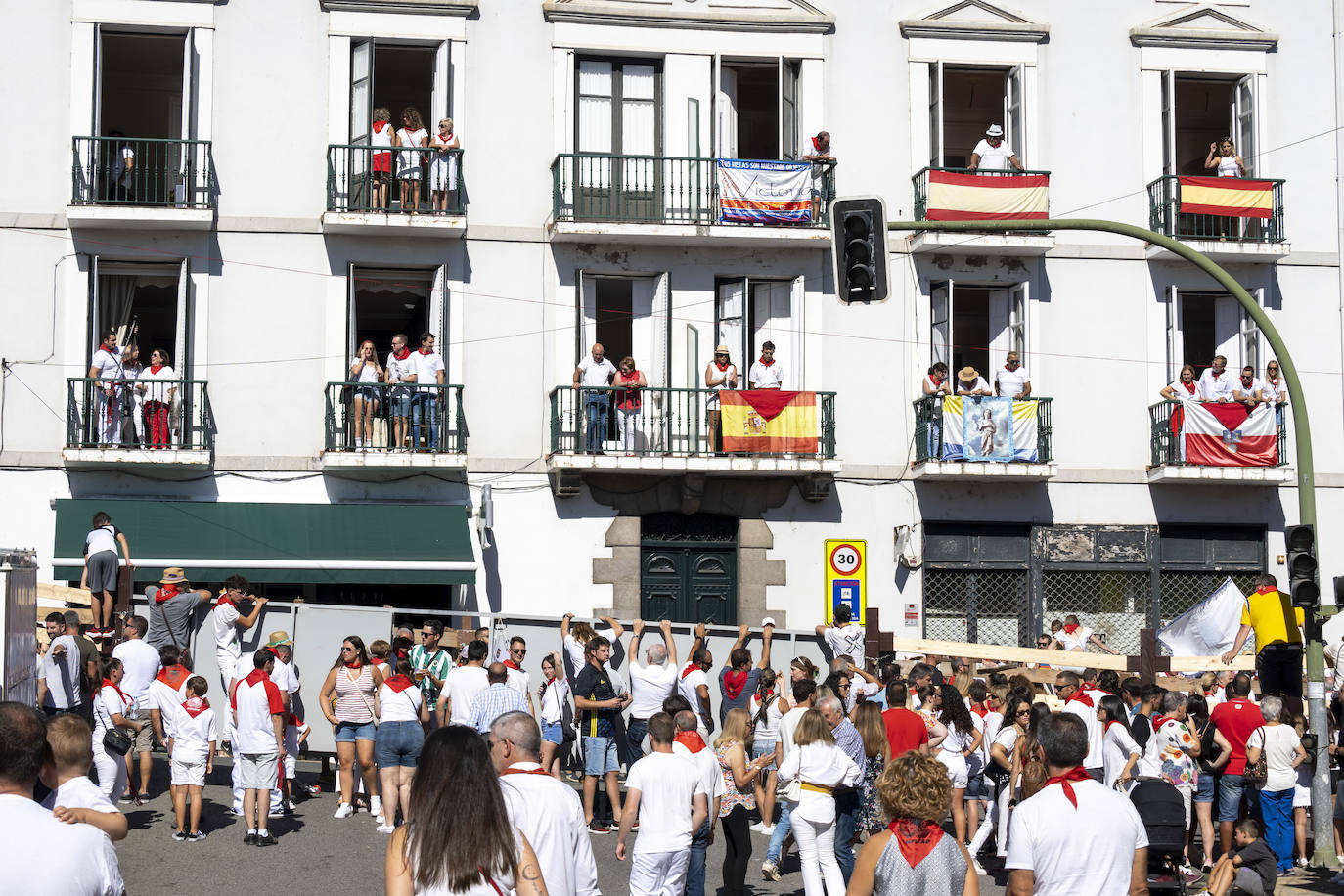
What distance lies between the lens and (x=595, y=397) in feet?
76.6

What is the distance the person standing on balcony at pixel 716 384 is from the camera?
2356cm

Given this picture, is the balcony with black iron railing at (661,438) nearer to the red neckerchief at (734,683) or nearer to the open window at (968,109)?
the open window at (968,109)

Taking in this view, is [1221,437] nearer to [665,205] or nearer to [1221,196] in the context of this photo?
[1221,196]

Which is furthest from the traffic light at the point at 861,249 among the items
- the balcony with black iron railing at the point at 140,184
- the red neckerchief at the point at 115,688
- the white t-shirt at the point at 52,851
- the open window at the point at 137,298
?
the open window at the point at 137,298

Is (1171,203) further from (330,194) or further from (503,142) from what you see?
(330,194)

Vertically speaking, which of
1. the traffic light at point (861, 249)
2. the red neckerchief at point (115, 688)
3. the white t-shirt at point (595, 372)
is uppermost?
the traffic light at point (861, 249)

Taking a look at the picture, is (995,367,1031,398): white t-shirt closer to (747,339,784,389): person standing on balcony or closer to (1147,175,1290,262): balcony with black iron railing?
(1147,175,1290,262): balcony with black iron railing

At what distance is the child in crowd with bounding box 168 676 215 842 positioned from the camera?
14.6m

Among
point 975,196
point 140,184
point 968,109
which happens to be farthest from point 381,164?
point 968,109

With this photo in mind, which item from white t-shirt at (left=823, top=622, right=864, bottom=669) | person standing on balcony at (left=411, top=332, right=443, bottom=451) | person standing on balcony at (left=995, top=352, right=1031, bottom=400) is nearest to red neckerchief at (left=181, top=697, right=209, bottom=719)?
white t-shirt at (left=823, top=622, right=864, bottom=669)

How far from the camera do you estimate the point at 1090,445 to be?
2459 centimetres

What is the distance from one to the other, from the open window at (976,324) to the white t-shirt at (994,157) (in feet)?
5.71

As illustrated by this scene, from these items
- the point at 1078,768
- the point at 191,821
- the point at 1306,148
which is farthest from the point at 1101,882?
the point at 1306,148

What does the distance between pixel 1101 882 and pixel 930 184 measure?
17580mm
